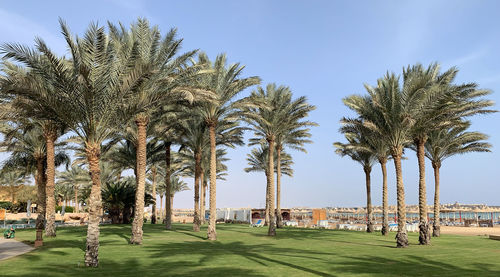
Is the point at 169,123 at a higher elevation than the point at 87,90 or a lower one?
higher

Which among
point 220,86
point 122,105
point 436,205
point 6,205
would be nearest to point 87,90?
point 122,105

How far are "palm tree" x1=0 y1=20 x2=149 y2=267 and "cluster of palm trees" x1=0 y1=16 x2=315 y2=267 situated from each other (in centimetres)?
4

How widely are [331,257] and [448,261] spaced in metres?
4.28

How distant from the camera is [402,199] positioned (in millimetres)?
22562

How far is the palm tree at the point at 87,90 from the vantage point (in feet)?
45.3

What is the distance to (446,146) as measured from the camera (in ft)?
94.4

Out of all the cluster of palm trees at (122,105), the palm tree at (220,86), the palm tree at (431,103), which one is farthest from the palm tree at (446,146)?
the palm tree at (220,86)

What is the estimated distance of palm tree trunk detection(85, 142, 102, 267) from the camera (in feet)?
42.7

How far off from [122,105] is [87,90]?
1.60 meters

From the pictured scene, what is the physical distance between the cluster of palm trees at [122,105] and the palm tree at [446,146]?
31.6 ft

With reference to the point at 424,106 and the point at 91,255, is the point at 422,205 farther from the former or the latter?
the point at 91,255

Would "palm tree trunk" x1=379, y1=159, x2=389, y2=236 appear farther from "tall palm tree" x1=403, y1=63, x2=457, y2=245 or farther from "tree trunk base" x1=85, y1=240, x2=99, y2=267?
"tree trunk base" x1=85, y1=240, x2=99, y2=267

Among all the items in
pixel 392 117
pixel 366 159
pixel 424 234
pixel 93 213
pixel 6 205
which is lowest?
pixel 6 205

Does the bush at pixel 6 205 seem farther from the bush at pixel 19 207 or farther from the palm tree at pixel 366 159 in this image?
the palm tree at pixel 366 159
